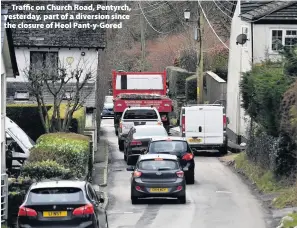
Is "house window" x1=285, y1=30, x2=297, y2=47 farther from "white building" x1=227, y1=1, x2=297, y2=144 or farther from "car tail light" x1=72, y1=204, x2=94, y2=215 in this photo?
"car tail light" x1=72, y1=204, x2=94, y2=215

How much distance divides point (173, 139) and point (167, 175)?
16.7 ft

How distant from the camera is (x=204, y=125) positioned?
4031 cm

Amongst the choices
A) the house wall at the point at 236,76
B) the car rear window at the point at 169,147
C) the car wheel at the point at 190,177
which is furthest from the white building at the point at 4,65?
the house wall at the point at 236,76

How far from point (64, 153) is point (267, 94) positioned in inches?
299

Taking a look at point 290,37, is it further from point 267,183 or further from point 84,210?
point 84,210

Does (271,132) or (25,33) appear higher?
(25,33)

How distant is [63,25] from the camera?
5091cm

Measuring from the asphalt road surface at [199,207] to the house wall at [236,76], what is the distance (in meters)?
10.2

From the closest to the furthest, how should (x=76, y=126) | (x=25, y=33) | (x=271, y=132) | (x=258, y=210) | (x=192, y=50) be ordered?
(x=258, y=210) < (x=271, y=132) < (x=76, y=126) < (x=25, y=33) < (x=192, y=50)

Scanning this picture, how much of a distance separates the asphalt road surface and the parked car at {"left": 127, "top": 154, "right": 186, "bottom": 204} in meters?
0.35

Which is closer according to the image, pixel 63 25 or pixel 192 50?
pixel 63 25

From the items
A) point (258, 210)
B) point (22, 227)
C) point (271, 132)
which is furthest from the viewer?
point (271, 132)

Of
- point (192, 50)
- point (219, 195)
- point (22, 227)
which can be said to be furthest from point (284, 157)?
point (192, 50)

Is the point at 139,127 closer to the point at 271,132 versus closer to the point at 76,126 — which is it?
the point at 76,126
